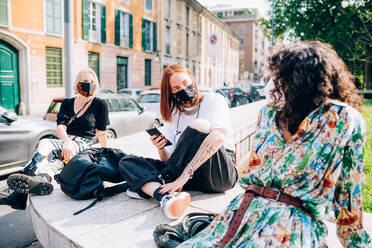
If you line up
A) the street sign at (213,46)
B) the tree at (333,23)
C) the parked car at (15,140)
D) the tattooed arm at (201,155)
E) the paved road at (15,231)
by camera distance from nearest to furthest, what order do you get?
the tattooed arm at (201,155)
the paved road at (15,231)
the parked car at (15,140)
the street sign at (213,46)
the tree at (333,23)

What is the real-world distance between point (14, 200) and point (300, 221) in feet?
10.4

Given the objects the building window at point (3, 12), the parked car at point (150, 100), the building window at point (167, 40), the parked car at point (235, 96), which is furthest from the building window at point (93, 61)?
the building window at point (167, 40)

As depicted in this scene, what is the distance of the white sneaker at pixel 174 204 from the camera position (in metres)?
2.80

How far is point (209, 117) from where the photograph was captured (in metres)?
3.28

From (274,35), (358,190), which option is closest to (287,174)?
(358,190)

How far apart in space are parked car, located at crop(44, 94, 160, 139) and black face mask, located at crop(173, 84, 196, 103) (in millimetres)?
5665

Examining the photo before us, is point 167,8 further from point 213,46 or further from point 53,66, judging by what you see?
point 213,46

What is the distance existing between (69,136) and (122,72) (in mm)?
21416

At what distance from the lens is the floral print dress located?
1.62 m

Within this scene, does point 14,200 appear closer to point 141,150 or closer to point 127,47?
point 141,150

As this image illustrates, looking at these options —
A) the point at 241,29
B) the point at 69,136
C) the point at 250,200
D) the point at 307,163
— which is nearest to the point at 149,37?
the point at 69,136

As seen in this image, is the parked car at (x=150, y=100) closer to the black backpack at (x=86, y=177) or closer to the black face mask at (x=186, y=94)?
the black backpack at (x=86, y=177)

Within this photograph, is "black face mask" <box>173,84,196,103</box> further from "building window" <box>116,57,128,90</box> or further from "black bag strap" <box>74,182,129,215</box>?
"building window" <box>116,57,128,90</box>

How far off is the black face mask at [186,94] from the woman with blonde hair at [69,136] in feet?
5.22
